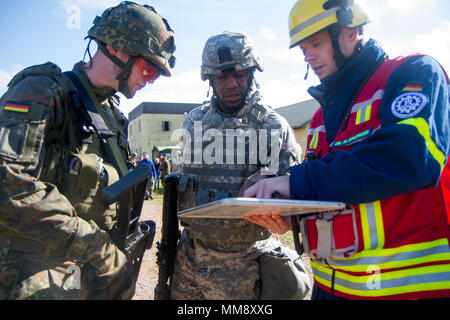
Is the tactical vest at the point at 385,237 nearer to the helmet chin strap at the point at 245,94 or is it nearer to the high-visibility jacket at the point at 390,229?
the high-visibility jacket at the point at 390,229

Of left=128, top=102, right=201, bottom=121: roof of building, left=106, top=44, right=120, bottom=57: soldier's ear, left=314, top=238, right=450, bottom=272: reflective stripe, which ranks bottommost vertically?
left=314, top=238, right=450, bottom=272: reflective stripe

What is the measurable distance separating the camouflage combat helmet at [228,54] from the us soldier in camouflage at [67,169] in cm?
65

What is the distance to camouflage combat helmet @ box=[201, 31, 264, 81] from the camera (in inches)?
115

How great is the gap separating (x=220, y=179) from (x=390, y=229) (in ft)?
5.53

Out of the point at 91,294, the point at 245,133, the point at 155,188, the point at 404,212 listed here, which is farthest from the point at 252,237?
the point at 155,188

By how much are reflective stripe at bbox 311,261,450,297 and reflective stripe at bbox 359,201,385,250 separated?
129 millimetres

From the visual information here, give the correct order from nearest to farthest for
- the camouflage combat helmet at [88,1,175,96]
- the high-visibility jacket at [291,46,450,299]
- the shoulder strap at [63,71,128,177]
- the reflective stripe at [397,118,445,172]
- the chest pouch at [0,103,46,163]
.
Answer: the reflective stripe at [397,118,445,172], the high-visibility jacket at [291,46,450,299], the chest pouch at [0,103,46,163], the shoulder strap at [63,71,128,177], the camouflage combat helmet at [88,1,175,96]

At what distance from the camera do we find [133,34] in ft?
7.32

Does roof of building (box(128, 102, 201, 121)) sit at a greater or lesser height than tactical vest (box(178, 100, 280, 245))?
greater

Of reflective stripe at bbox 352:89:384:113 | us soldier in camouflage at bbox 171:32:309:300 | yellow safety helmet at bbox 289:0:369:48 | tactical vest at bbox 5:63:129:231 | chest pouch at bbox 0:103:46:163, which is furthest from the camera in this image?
us soldier in camouflage at bbox 171:32:309:300

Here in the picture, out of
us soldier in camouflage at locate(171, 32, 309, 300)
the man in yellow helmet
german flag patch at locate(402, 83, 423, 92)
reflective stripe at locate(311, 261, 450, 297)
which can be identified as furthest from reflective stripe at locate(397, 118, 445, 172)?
us soldier in camouflage at locate(171, 32, 309, 300)

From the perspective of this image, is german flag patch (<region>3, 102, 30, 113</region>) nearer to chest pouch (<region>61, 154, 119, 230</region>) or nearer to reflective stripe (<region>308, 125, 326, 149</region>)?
chest pouch (<region>61, 154, 119, 230</region>)

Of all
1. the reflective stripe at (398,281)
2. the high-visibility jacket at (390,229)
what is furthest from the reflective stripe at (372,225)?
the reflective stripe at (398,281)
